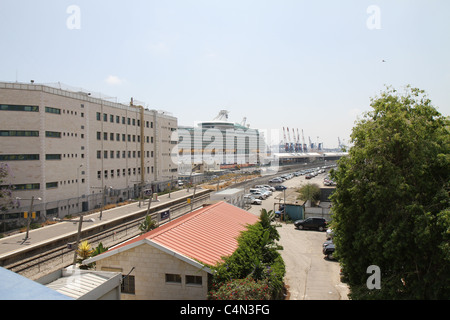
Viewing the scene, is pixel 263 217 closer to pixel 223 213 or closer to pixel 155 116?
pixel 223 213

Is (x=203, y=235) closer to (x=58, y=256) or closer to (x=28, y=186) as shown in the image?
(x=58, y=256)

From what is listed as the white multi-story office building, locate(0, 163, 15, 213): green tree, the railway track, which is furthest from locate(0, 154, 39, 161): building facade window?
the railway track

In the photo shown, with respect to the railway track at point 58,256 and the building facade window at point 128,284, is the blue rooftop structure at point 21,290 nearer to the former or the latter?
the building facade window at point 128,284

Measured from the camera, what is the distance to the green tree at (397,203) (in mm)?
8484

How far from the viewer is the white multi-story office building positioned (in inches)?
1083

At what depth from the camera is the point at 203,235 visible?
13.6m

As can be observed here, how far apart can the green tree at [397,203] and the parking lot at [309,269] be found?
3.75 m

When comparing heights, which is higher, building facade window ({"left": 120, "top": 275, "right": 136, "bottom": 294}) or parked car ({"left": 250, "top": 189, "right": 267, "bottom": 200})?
building facade window ({"left": 120, "top": 275, "right": 136, "bottom": 294})


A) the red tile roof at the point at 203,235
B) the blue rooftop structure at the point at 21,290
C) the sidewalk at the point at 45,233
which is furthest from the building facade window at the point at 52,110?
the blue rooftop structure at the point at 21,290

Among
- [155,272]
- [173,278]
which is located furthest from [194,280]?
[155,272]

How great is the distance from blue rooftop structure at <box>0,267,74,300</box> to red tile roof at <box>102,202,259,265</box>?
408 centimetres

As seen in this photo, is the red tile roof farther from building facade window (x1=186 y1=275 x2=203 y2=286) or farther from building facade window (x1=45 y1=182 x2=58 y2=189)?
building facade window (x1=45 y1=182 x2=58 y2=189)
